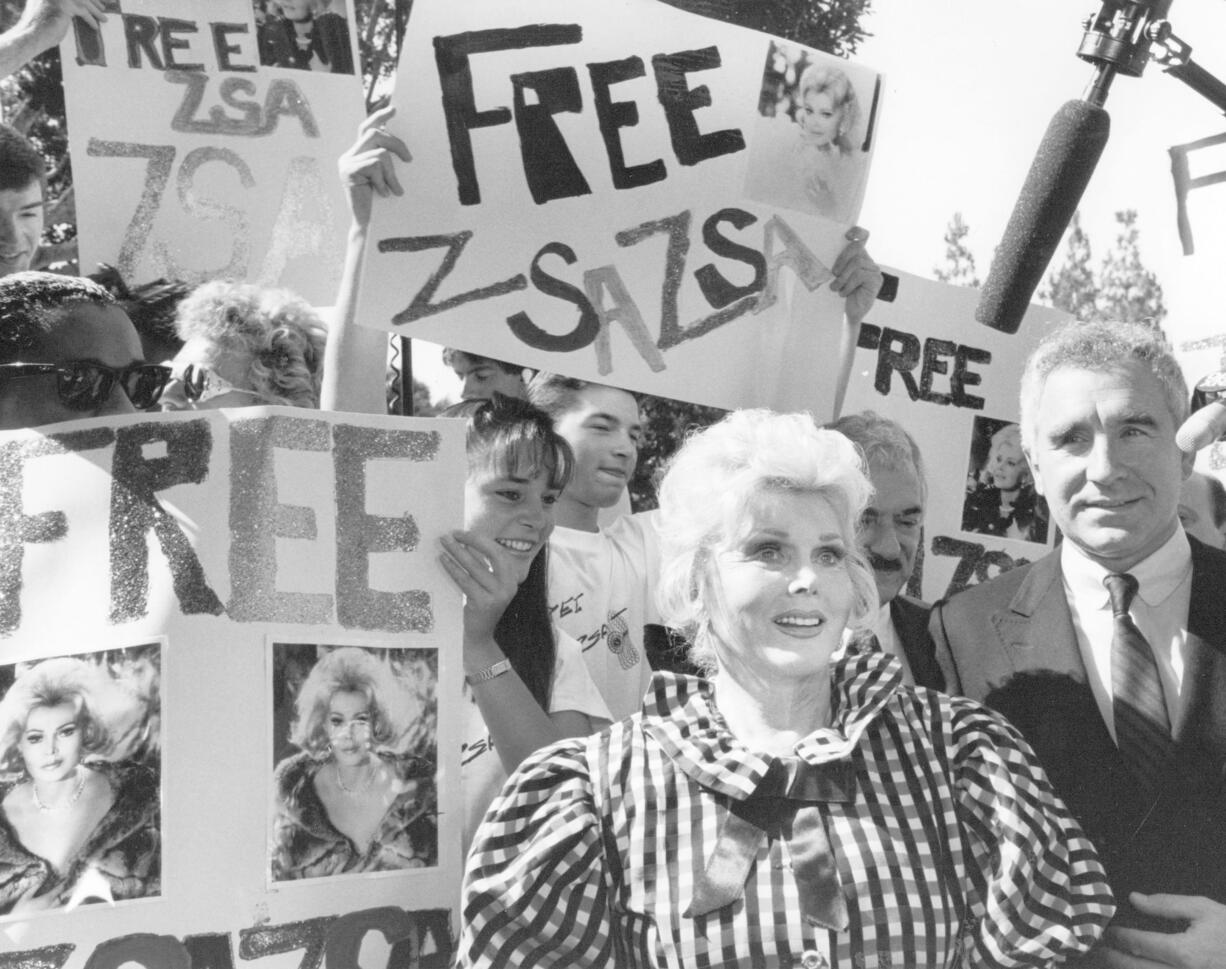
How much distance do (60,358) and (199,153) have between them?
1193 millimetres

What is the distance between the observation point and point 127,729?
8.44ft

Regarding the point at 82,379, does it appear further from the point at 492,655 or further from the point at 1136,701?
the point at 1136,701

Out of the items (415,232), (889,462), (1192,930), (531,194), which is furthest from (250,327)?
(1192,930)

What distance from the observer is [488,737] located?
2.92m

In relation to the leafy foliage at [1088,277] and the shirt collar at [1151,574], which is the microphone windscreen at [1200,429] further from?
the leafy foliage at [1088,277]

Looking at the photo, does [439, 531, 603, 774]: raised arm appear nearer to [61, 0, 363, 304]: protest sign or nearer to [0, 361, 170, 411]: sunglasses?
[0, 361, 170, 411]: sunglasses

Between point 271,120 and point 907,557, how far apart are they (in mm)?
1936

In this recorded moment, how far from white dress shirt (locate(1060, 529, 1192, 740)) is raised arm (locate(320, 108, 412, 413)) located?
1.47m

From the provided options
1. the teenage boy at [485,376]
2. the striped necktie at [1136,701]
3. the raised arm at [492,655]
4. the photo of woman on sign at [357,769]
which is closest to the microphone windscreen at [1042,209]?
the striped necktie at [1136,701]

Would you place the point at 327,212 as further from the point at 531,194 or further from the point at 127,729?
the point at 127,729

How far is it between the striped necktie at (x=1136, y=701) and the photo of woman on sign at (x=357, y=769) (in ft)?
3.93

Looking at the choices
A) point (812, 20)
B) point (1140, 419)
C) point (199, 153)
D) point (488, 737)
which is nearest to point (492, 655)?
point (488, 737)

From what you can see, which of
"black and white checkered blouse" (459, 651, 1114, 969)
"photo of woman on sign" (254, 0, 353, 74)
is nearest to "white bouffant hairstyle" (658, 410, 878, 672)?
"black and white checkered blouse" (459, 651, 1114, 969)

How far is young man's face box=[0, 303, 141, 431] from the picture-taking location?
9.36 feet
